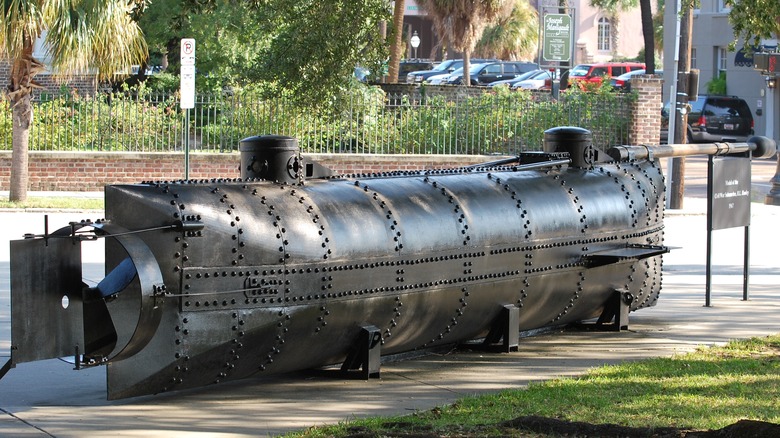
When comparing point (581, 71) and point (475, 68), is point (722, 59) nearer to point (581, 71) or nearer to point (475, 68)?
point (581, 71)

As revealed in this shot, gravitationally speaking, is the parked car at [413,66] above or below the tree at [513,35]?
below

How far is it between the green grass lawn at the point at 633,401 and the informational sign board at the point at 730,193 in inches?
119

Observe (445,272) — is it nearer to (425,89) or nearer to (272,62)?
(272,62)

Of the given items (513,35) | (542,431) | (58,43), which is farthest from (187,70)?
(513,35)

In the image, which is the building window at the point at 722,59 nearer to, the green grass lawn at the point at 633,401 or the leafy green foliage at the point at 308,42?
the leafy green foliage at the point at 308,42

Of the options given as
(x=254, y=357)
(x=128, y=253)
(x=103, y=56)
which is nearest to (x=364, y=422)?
(x=254, y=357)

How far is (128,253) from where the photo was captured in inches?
261

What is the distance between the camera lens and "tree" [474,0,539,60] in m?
52.8

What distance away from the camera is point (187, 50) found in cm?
1802

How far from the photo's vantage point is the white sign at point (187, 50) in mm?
17953

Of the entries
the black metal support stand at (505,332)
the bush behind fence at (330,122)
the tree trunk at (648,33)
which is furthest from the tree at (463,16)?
the black metal support stand at (505,332)

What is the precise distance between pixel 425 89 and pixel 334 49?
1301cm

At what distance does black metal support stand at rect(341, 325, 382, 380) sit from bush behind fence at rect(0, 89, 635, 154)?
1462cm

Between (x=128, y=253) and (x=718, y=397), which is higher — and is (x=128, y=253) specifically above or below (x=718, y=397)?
above
